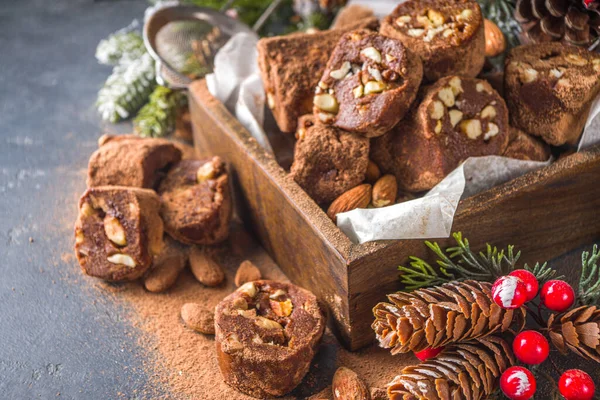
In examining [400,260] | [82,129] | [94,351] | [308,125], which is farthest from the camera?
[82,129]

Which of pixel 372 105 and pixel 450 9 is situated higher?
pixel 450 9

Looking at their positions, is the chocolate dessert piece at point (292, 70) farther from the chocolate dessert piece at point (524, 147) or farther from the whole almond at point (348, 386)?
the whole almond at point (348, 386)

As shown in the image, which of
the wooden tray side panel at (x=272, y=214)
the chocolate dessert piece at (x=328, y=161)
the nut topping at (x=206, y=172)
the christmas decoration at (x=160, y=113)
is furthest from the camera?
the christmas decoration at (x=160, y=113)

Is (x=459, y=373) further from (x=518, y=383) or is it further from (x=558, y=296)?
(x=558, y=296)

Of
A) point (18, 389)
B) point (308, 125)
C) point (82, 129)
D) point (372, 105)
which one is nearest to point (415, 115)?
point (372, 105)

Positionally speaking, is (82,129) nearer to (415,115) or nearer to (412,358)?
(415,115)

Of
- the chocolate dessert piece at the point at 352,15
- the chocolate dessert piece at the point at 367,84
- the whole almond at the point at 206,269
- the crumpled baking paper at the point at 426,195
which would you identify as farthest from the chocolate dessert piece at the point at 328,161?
the chocolate dessert piece at the point at 352,15

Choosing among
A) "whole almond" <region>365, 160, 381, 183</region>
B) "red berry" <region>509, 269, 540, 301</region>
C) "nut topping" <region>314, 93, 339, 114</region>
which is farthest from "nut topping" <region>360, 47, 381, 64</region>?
"red berry" <region>509, 269, 540, 301</region>
